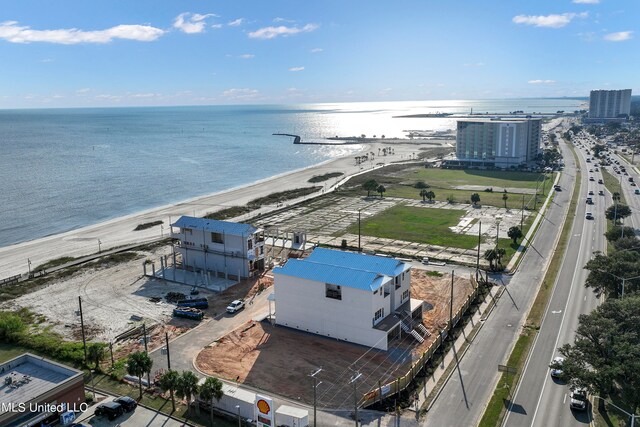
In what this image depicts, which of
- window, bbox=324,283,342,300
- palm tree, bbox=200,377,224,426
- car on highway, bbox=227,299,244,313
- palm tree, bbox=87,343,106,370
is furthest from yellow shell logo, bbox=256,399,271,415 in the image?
car on highway, bbox=227,299,244,313

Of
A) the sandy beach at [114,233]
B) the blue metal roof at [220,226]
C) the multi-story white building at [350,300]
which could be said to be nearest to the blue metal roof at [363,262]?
the multi-story white building at [350,300]

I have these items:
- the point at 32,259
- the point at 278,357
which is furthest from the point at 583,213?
the point at 32,259

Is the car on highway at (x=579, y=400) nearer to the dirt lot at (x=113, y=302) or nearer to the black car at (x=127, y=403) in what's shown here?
the black car at (x=127, y=403)

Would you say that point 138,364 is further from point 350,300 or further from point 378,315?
point 378,315

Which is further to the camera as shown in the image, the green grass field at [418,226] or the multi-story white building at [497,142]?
the multi-story white building at [497,142]

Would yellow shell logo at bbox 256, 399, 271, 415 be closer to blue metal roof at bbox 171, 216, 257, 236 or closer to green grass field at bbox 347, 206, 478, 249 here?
blue metal roof at bbox 171, 216, 257, 236

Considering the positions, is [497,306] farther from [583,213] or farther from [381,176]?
[381,176]
